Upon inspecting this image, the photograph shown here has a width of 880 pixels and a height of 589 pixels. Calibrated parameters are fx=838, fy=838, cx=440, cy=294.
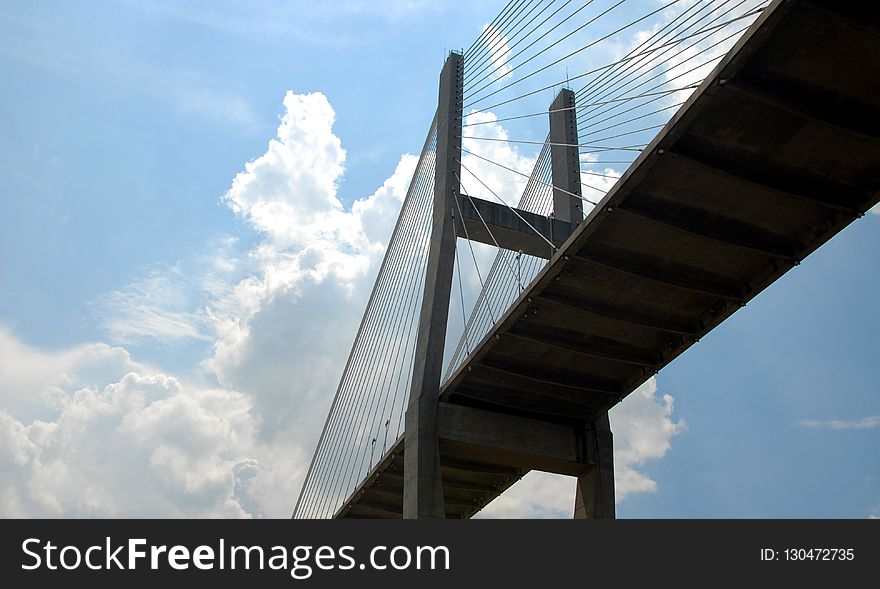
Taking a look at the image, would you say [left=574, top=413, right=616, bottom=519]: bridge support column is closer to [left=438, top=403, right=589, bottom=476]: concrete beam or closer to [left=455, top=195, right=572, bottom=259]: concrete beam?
[left=438, top=403, right=589, bottom=476]: concrete beam

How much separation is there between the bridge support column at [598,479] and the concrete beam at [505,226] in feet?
17.1

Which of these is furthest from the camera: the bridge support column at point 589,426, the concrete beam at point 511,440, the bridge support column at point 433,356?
the bridge support column at point 589,426

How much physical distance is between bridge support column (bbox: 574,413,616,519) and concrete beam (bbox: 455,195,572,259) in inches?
205

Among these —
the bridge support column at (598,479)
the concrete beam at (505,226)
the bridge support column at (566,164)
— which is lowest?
the bridge support column at (598,479)

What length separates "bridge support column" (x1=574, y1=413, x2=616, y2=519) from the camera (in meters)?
22.3

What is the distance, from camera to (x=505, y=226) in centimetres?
2273

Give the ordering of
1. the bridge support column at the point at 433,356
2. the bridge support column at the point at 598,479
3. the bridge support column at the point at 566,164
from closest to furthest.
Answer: the bridge support column at the point at 433,356 → the bridge support column at the point at 598,479 → the bridge support column at the point at 566,164

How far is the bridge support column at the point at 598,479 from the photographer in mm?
22281

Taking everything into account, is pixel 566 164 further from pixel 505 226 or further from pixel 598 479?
pixel 598 479

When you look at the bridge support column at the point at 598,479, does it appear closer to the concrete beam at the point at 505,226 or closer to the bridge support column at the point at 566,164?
the concrete beam at the point at 505,226

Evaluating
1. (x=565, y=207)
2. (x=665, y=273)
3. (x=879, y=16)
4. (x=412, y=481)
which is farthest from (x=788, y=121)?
(x=412, y=481)

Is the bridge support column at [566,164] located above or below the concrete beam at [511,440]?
above

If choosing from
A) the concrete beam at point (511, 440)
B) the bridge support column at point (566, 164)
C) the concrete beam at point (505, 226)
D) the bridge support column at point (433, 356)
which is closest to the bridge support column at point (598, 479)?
the concrete beam at point (511, 440)
